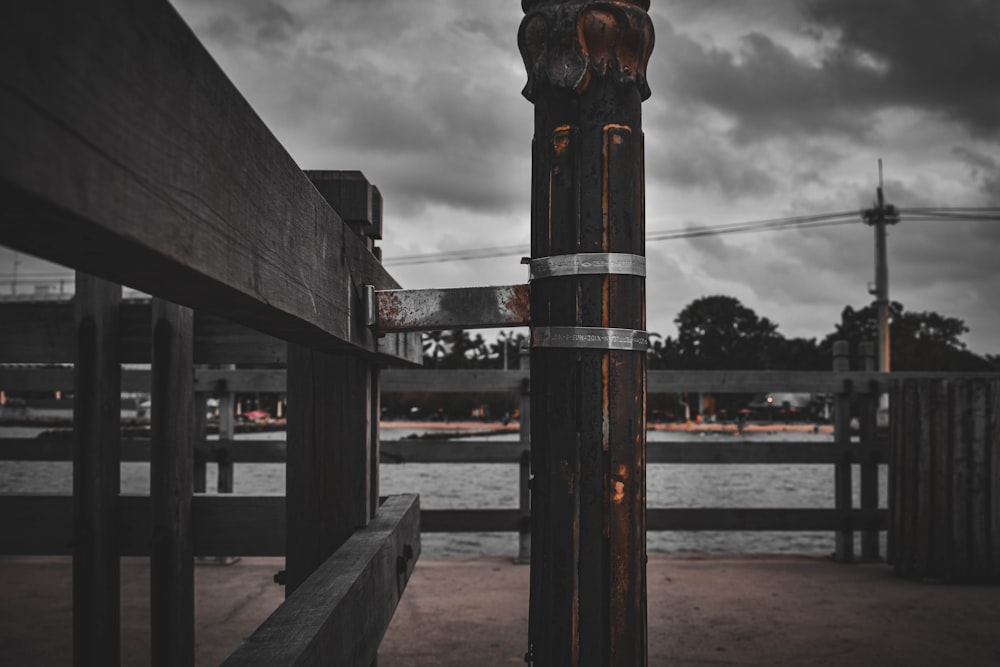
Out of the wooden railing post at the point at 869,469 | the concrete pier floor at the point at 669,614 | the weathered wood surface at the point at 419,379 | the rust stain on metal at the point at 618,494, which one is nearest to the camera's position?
the rust stain on metal at the point at 618,494

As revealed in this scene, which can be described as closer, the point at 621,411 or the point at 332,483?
the point at 621,411

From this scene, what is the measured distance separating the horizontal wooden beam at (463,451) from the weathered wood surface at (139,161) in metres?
4.81

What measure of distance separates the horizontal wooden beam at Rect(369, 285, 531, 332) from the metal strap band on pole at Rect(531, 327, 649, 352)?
5.0 inches

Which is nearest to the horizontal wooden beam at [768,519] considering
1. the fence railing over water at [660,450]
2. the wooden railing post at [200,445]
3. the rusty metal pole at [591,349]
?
the fence railing over water at [660,450]

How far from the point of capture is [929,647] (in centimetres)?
423

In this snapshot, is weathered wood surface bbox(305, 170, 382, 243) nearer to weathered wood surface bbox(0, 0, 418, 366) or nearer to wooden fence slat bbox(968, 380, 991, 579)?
weathered wood surface bbox(0, 0, 418, 366)

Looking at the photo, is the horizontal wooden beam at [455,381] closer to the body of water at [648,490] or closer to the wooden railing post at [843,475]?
the body of water at [648,490]

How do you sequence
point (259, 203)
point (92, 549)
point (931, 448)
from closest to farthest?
1. point (259, 203)
2. point (92, 549)
3. point (931, 448)

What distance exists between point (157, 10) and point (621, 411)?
1.19 m

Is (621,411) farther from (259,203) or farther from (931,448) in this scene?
(931,448)

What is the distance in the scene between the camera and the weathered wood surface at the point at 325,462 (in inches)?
81.7

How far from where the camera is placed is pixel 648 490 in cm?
1378

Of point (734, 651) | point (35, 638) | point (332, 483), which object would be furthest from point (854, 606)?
point (35, 638)

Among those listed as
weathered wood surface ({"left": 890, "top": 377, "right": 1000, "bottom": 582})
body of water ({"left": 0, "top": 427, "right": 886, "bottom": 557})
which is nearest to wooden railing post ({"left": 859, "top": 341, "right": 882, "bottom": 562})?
weathered wood surface ({"left": 890, "top": 377, "right": 1000, "bottom": 582})
